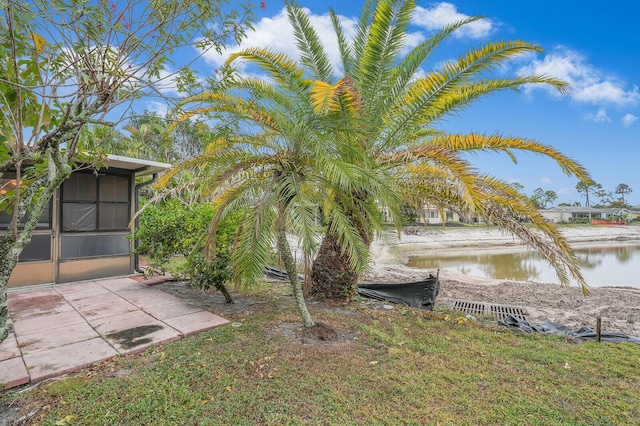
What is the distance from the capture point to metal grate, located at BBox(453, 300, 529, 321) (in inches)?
233

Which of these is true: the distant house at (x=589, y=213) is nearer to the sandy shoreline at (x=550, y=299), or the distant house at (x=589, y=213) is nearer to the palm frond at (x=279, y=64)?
the sandy shoreline at (x=550, y=299)

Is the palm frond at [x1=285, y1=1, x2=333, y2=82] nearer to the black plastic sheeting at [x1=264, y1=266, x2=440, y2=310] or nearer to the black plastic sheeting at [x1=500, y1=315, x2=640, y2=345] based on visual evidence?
the black plastic sheeting at [x1=264, y1=266, x2=440, y2=310]

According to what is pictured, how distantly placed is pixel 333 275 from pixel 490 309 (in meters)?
3.24

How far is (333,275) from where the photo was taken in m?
5.82

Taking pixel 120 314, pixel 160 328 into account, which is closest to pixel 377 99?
pixel 160 328

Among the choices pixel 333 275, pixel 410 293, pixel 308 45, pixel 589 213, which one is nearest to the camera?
pixel 308 45

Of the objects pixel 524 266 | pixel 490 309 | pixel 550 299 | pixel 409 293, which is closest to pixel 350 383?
pixel 409 293

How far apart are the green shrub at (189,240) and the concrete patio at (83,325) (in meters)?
0.53

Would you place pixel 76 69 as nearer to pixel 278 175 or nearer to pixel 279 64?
pixel 278 175

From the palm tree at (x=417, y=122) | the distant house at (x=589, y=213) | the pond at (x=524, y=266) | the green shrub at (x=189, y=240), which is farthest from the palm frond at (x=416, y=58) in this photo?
the distant house at (x=589, y=213)

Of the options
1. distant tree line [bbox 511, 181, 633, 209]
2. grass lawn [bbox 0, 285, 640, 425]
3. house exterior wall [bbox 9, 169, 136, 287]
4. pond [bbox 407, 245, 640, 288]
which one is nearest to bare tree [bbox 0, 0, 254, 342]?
grass lawn [bbox 0, 285, 640, 425]

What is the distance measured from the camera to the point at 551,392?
286 cm

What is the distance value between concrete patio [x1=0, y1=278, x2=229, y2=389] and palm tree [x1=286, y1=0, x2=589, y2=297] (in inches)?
98.0

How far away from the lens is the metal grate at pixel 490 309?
5930 millimetres
